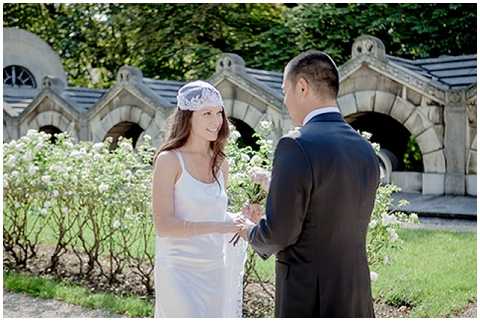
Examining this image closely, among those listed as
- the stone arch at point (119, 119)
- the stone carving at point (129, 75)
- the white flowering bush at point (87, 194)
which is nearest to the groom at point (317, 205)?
the white flowering bush at point (87, 194)

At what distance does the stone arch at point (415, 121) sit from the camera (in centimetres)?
1443

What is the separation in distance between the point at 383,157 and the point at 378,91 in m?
1.32

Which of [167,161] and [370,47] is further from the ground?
[370,47]

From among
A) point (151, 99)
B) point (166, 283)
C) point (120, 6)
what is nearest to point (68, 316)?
point (166, 283)

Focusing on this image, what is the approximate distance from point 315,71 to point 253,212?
107 cm

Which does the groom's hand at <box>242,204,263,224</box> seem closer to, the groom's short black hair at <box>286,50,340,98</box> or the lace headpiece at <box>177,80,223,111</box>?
the lace headpiece at <box>177,80,223,111</box>

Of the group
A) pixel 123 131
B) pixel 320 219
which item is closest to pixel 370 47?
pixel 123 131

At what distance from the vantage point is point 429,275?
7.62 m

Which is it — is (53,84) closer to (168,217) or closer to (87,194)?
(87,194)

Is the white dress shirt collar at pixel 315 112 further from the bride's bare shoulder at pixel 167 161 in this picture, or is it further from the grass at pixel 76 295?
the grass at pixel 76 295

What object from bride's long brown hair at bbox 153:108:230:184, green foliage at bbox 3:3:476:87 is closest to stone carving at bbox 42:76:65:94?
green foliage at bbox 3:3:476:87

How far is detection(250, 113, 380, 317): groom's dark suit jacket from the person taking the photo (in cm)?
313

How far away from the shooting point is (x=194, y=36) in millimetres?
25484

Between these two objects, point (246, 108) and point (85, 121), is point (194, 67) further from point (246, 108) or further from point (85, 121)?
point (246, 108)
